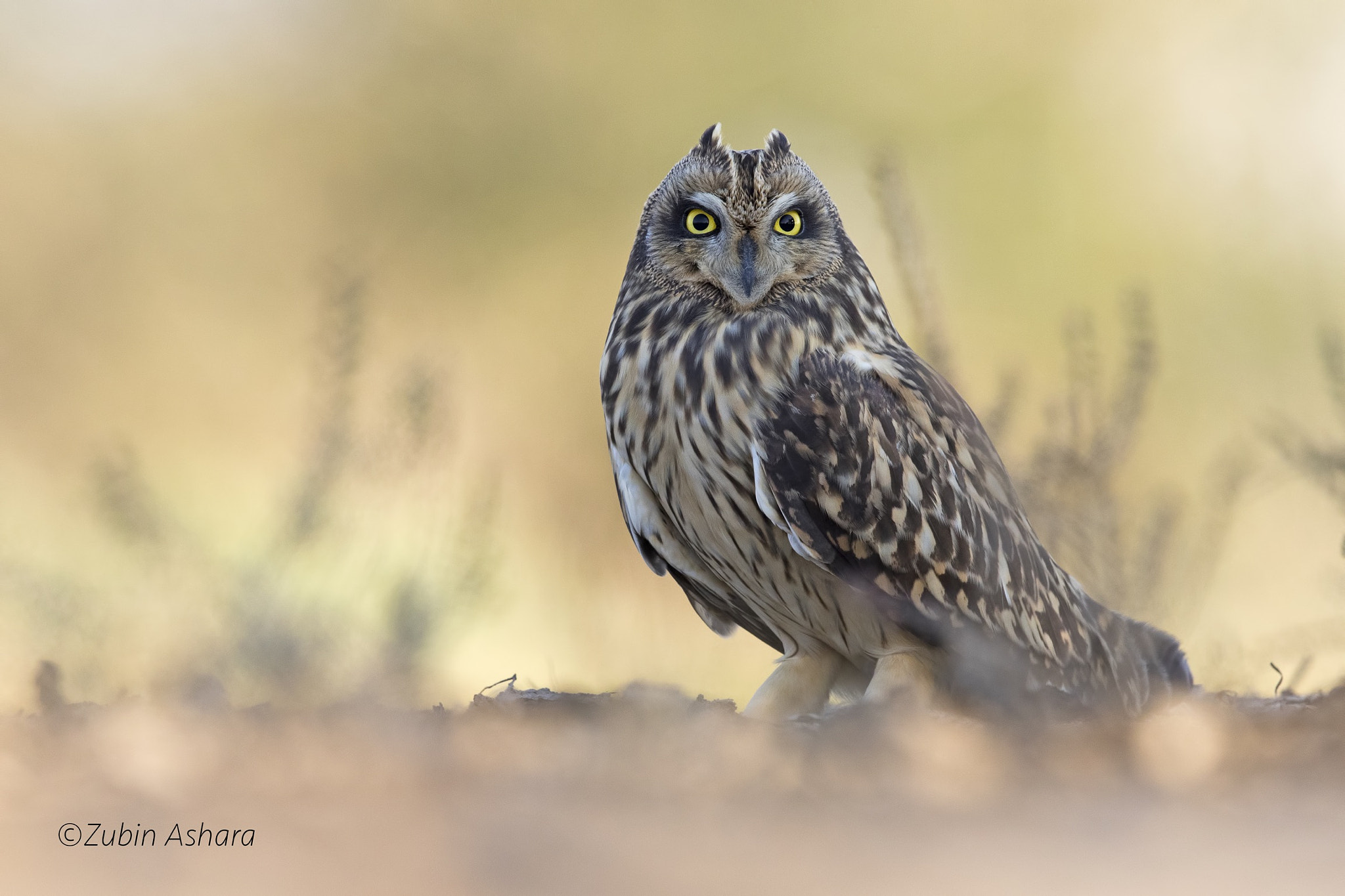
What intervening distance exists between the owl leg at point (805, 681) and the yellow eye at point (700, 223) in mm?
1062

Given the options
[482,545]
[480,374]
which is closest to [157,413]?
[480,374]

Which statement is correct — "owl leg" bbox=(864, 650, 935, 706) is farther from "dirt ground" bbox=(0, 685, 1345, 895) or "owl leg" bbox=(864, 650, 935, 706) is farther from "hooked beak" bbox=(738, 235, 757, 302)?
"hooked beak" bbox=(738, 235, 757, 302)

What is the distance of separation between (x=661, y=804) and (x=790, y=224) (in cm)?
162

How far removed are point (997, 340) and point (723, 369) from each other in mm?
3357

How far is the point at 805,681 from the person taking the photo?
2938 mm

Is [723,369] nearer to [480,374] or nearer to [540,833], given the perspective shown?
[540,833]

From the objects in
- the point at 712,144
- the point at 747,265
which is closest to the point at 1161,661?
the point at 747,265

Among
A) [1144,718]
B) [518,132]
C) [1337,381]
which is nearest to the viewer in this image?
[1144,718]

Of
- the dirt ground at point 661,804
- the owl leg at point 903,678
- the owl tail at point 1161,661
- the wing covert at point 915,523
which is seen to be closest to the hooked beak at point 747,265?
the wing covert at point 915,523

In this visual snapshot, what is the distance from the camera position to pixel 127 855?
1424mm

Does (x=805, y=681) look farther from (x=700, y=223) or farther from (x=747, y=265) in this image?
(x=700, y=223)

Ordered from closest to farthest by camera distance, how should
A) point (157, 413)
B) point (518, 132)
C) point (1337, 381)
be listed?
point (1337, 381)
point (157, 413)
point (518, 132)

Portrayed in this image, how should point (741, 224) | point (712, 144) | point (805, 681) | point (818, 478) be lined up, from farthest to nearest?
point (805, 681), point (712, 144), point (741, 224), point (818, 478)

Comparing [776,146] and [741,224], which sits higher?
[776,146]
